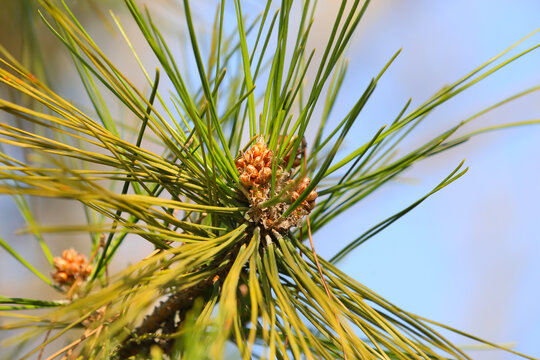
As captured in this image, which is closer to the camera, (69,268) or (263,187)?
(263,187)

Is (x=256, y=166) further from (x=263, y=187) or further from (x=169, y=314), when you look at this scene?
(x=169, y=314)

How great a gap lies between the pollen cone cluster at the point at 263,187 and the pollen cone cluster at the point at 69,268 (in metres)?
0.23

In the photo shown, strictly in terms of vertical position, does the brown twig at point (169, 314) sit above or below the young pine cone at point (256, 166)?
below

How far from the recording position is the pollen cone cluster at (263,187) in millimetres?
A: 375

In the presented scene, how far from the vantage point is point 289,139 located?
399 millimetres

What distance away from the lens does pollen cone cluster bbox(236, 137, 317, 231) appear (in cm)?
38

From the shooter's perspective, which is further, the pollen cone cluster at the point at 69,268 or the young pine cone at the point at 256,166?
the pollen cone cluster at the point at 69,268

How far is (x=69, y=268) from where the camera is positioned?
1.68 ft

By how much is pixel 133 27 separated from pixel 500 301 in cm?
215

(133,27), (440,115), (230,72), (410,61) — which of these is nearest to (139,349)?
(230,72)

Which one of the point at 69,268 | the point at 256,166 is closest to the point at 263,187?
the point at 256,166

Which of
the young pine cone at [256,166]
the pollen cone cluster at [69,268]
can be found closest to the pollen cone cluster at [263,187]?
the young pine cone at [256,166]

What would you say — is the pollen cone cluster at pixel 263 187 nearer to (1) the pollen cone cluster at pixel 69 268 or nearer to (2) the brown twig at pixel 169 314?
(2) the brown twig at pixel 169 314

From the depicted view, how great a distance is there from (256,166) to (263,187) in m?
0.02
